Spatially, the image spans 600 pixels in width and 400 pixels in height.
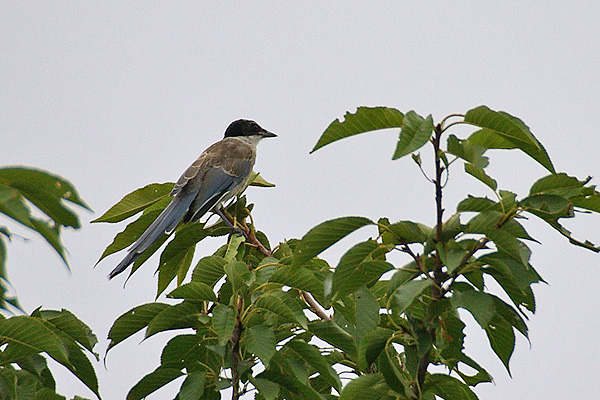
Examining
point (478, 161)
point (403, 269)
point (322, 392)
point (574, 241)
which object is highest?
point (478, 161)

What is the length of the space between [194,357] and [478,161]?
1605 mm

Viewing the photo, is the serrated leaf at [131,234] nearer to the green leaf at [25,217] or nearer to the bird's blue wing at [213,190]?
the bird's blue wing at [213,190]

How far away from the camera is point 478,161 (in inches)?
95.0

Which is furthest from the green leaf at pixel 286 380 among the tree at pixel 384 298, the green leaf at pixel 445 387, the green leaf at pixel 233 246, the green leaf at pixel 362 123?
the green leaf at pixel 362 123

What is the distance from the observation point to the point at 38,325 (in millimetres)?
2986

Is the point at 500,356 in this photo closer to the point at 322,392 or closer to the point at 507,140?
the point at 507,140

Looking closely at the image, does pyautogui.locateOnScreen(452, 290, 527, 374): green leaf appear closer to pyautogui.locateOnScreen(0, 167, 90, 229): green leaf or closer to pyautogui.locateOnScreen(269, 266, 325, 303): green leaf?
pyautogui.locateOnScreen(269, 266, 325, 303): green leaf

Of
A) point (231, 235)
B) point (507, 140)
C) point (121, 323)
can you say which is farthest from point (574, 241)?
point (231, 235)

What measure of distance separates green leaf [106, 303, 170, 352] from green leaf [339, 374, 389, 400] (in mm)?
1085

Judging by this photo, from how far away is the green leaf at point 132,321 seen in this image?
3.42m

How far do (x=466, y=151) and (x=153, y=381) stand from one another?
69.5 inches

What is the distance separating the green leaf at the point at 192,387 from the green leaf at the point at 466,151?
4.89 ft

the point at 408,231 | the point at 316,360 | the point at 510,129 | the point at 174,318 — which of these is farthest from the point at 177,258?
the point at 510,129

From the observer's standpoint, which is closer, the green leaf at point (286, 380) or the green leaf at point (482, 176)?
the green leaf at point (482, 176)
